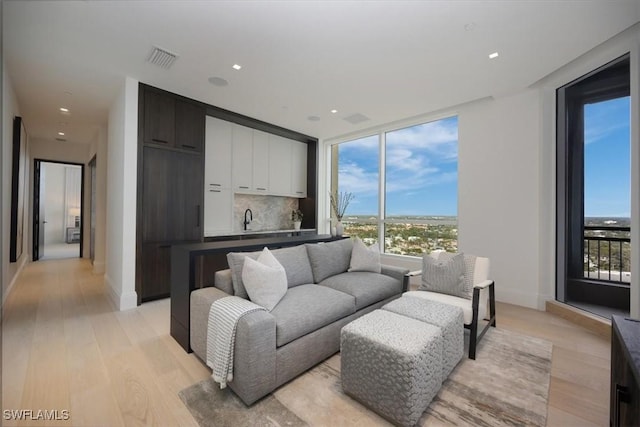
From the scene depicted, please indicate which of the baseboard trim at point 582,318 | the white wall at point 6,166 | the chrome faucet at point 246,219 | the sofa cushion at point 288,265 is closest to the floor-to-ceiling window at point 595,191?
the baseboard trim at point 582,318

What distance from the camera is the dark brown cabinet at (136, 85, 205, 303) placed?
332 centimetres

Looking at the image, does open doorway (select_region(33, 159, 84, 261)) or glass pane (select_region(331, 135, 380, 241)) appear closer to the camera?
glass pane (select_region(331, 135, 380, 241))

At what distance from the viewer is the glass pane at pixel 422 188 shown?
14.1ft

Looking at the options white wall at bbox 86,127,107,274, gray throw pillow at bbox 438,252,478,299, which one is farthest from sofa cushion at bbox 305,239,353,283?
white wall at bbox 86,127,107,274

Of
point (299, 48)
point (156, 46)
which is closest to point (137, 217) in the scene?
point (156, 46)

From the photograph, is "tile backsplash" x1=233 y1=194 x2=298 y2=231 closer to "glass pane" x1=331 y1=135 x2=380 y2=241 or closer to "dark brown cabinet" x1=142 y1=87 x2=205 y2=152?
"glass pane" x1=331 y1=135 x2=380 y2=241

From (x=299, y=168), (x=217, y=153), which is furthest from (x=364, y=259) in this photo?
(x=299, y=168)

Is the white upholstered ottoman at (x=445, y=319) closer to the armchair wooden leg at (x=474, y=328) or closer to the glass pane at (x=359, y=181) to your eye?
the armchair wooden leg at (x=474, y=328)

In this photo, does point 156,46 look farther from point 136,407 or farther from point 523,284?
point 523,284

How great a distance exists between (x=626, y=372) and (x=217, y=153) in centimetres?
479

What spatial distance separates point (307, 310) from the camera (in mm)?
1999

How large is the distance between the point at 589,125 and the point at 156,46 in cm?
480

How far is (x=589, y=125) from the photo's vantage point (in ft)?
10.1

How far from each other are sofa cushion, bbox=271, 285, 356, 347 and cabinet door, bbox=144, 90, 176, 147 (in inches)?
106
